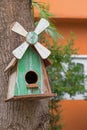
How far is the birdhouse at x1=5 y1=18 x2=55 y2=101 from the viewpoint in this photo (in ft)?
11.0

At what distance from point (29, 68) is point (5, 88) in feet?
Result: 0.73

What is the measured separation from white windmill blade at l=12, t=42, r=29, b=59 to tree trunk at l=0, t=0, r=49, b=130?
166 millimetres

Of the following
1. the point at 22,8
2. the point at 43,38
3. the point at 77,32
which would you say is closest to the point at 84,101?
the point at 77,32

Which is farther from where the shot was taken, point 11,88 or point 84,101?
point 84,101

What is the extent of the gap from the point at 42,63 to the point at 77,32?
4.97 m

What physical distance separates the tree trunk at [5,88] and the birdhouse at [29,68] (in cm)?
10

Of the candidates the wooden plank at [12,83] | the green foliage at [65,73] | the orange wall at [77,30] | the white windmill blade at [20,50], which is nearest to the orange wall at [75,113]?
the orange wall at [77,30]

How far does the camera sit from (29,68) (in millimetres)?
3502

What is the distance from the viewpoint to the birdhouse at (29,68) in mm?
3359

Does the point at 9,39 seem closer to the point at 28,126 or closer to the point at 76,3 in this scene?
the point at 28,126

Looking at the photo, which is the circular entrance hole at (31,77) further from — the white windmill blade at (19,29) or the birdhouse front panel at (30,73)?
the white windmill blade at (19,29)

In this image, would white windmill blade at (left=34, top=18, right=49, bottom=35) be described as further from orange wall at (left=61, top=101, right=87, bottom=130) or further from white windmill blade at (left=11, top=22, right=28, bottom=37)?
orange wall at (left=61, top=101, right=87, bottom=130)

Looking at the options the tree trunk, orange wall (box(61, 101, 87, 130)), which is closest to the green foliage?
orange wall (box(61, 101, 87, 130))

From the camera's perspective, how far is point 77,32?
842cm
